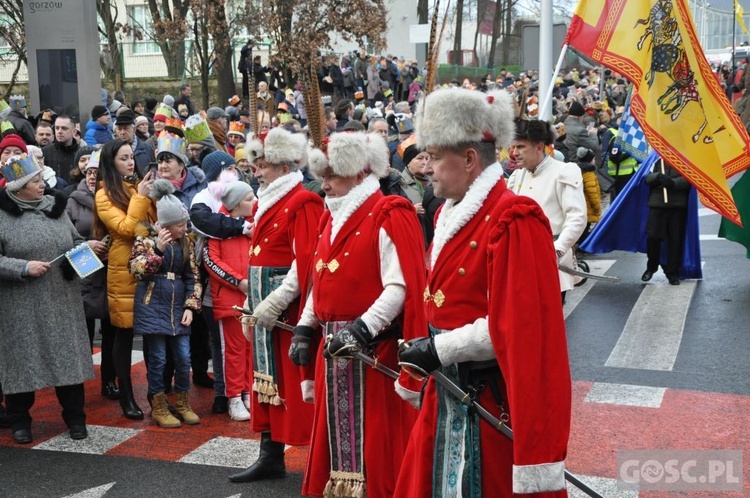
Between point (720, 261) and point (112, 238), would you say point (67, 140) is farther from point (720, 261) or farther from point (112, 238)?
point (720, 261)

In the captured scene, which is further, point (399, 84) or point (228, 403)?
point (399, 84)

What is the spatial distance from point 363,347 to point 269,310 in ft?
3.34

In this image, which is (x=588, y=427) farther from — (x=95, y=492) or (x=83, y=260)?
(x=83, y=260)

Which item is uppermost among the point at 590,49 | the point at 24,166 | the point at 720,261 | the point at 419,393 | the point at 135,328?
the point at 590,49

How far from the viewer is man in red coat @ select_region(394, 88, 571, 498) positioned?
10.6ft

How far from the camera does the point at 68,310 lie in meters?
6.86

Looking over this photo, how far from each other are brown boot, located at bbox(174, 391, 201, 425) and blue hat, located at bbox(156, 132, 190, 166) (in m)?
1.94

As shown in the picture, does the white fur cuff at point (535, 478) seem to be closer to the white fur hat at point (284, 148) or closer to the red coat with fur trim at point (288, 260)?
the red coat with fur trim at point (288, 260)

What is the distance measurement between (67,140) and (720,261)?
833cm

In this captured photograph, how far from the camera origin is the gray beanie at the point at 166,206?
698 centimetres

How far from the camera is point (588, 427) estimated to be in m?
6.68

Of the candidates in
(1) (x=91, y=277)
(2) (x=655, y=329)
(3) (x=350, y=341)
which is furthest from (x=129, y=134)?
(3) (x=350, y=341)

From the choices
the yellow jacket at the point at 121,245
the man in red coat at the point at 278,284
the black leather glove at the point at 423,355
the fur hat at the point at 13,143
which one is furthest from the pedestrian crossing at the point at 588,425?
the black leather glove at the point at 423,355

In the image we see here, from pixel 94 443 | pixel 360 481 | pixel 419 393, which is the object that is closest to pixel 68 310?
pixel 94 443
